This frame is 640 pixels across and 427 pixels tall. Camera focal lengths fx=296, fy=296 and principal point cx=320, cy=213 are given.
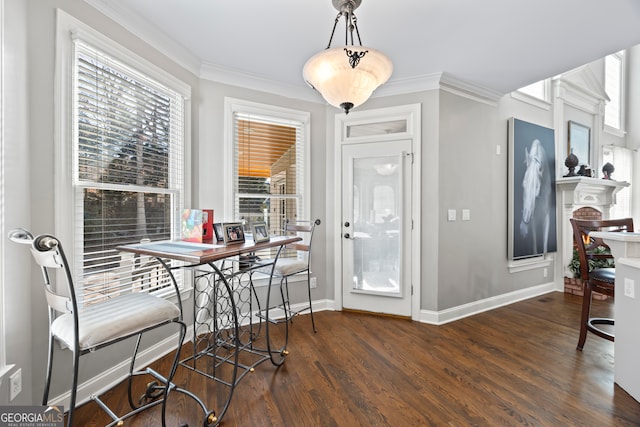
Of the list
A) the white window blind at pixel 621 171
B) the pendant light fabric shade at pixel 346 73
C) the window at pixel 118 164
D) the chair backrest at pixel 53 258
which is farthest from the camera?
the white window blind at pixel 621 171

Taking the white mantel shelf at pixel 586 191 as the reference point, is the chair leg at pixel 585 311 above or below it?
below

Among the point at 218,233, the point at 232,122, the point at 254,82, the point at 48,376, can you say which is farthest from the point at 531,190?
the point at 48,376

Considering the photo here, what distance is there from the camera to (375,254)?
11.0ft

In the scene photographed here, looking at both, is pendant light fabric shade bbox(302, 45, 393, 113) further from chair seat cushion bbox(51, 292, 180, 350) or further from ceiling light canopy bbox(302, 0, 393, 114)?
chair seat cushion bbox(51, 292, 180, 350)

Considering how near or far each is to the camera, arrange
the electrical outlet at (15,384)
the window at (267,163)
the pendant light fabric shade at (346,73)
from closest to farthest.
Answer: the electrical outlet at (15,384)
the pendant light fabric shade at (346,73)
the window at (267,163)

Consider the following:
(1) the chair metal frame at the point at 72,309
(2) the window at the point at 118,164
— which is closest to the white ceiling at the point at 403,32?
(2) the window at the point at 118,164

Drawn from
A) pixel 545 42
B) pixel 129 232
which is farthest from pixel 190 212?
pixel 545 42

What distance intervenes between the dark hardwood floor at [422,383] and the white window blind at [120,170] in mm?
779

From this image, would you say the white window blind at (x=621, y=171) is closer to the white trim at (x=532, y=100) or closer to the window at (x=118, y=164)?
the white trim at (x=532, y=100)

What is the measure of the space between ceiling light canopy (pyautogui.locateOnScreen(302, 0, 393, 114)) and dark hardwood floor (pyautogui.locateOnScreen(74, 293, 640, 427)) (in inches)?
71.6

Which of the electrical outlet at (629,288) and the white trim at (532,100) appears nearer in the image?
the electrical outlet at (629,288)

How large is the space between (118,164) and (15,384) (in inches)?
52.3

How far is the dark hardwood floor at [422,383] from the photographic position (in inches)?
66.8

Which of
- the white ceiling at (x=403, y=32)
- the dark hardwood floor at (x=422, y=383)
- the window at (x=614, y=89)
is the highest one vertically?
the window at (x=614, y=89)
